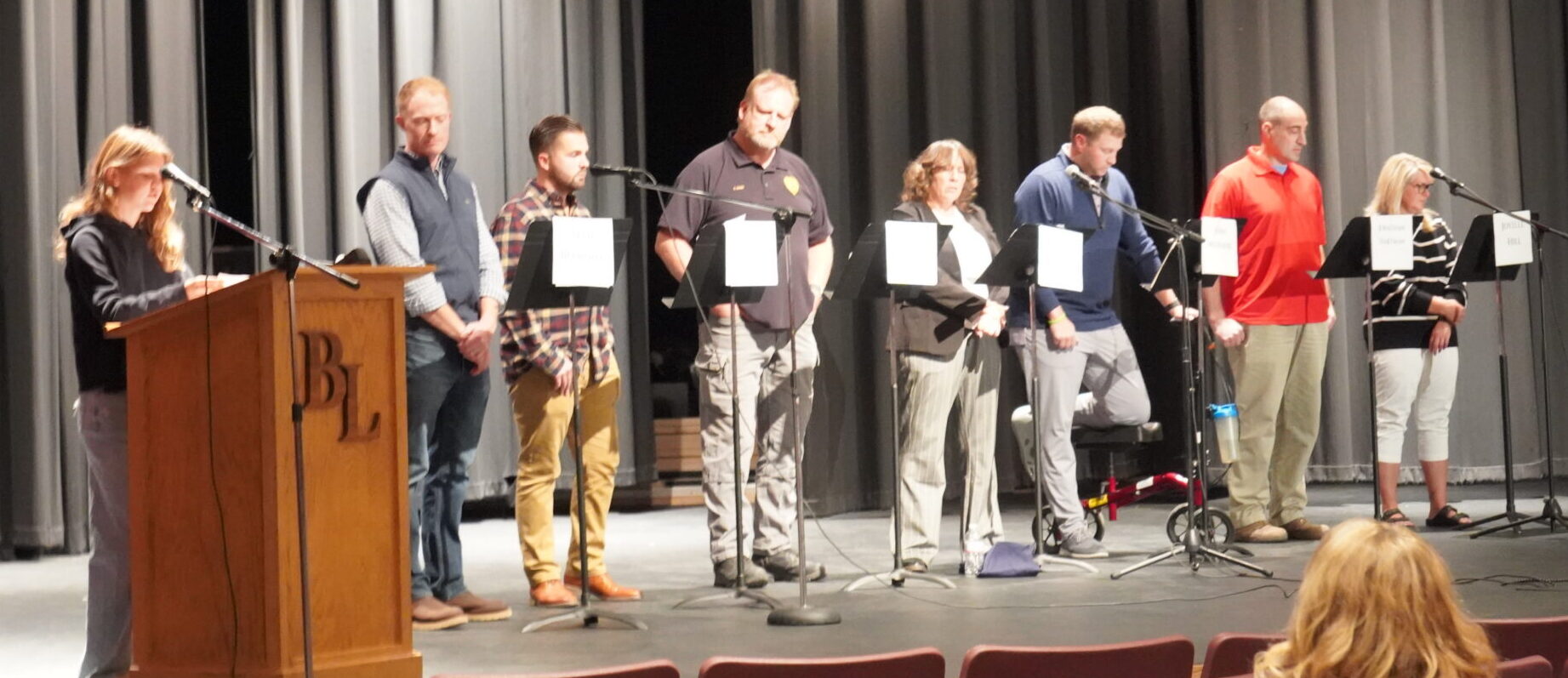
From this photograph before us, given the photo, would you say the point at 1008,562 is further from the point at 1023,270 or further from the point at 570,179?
the point at 570,179

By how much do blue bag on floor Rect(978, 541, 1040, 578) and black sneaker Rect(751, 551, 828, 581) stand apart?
594mm

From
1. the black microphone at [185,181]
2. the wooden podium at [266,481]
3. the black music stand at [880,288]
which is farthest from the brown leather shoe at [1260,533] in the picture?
the black microphone at [185,181]

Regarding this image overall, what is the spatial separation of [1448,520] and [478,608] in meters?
4.19

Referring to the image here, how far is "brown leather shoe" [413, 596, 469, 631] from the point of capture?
4.71m

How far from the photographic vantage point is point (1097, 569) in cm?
566

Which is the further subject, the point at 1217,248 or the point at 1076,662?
the point at 1217,248

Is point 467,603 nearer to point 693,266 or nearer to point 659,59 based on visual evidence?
point 693,266

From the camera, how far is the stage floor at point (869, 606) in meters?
4.39

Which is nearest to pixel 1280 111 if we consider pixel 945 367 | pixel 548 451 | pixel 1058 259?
pixel 1058 259

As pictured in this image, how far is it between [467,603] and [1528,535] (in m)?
4.27

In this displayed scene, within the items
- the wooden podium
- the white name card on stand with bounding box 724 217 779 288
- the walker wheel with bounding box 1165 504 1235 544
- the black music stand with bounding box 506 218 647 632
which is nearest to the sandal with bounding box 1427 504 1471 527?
the walker wheel with bounding box 1165 504 1235 544

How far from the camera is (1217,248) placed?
18.7ft

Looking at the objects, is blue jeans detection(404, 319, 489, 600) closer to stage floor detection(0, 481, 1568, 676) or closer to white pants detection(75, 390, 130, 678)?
stage floor detection(0, 481, 1568, 676)

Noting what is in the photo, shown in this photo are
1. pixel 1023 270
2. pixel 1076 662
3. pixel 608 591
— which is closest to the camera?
pixel 1076 662
